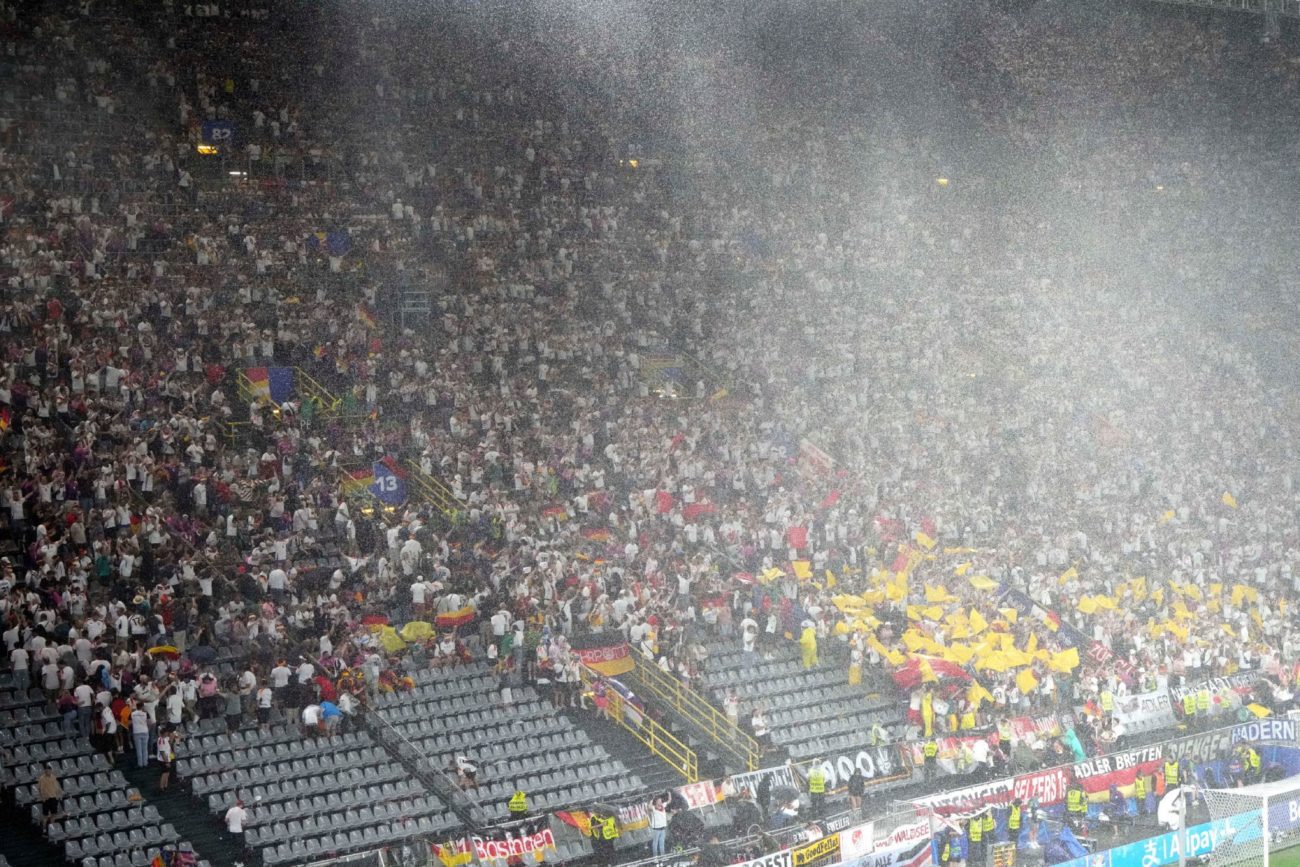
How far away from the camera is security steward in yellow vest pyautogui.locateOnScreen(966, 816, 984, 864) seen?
1955 centimetres

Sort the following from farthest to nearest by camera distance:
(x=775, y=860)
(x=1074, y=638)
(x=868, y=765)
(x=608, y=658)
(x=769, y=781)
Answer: (x=1074, y=638) < (x=608, y=658) < (x=868, y=765) < (x=769, y=781) < (x=775, y=860)

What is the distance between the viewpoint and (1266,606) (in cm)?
3062

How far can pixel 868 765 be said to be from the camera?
76.9ft

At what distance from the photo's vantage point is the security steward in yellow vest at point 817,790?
2233 centimetres

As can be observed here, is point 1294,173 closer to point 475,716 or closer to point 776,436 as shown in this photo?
point 776,436

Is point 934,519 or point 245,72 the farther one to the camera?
point 245,72

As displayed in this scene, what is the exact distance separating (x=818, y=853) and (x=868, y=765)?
548 cm

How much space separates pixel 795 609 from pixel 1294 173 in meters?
27.3

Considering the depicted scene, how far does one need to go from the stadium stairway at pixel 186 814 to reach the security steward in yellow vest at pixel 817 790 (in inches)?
326

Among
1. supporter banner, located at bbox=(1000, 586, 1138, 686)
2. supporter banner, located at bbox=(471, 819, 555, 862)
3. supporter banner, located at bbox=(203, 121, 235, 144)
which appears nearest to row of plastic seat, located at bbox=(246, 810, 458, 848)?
supporter banner, located at bbox=(471, 819, 555, 862)

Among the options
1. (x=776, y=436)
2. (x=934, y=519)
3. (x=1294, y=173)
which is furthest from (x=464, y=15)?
(x=1294, y=173)

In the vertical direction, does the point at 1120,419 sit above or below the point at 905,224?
below

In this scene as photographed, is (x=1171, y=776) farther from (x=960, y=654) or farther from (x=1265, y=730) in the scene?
(x=960, y=654)

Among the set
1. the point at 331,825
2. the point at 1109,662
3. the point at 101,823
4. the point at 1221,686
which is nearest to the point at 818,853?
the point at 331,825
